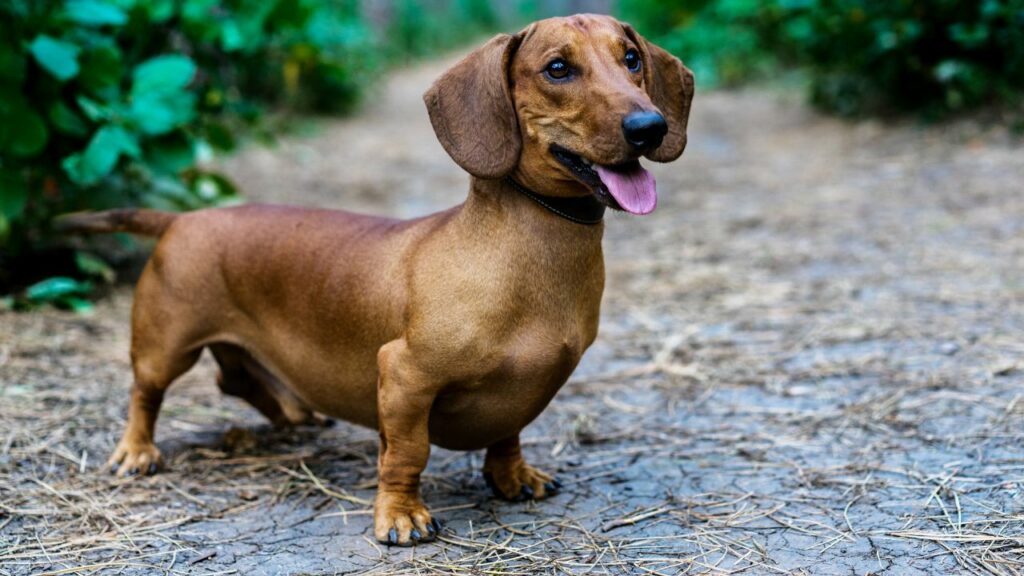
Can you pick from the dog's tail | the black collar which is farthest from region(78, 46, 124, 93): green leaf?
the black collar

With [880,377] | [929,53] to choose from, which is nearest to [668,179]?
[929,53]

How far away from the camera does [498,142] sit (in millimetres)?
2629

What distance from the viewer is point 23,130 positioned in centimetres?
443

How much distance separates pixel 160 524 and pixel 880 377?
8.63 feet

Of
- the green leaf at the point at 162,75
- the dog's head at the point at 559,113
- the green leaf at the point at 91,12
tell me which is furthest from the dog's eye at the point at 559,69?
the green leaf at the point at 91,12

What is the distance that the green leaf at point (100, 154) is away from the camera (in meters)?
4.39

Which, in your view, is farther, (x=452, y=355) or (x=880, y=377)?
(x=880, y=377)

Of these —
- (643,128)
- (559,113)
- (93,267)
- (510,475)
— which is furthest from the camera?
(93,267)

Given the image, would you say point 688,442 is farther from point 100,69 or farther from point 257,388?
point 100,69

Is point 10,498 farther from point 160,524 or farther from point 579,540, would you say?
point 579,540

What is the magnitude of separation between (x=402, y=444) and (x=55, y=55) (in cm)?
249

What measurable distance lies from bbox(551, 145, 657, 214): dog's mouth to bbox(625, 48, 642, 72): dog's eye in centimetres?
32

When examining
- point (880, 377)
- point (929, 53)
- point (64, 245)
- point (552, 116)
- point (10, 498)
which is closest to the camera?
point (552, 116)

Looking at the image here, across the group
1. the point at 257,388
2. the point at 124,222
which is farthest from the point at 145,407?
the point at 124,222
